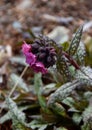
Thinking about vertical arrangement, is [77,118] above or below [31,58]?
below

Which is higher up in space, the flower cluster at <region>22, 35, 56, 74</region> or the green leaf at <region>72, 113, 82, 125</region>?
the flower cluster at <region>22, 35, 56, 74</region>

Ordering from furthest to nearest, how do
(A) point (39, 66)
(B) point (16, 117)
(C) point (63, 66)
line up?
(B) point (16, 117), (C) point (63, 66), (A) point (39, 66)

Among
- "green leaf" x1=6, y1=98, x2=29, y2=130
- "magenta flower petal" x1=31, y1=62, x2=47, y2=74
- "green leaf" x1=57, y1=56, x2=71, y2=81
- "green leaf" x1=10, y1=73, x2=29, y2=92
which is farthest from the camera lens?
"green leaf" x1=10, y1=73, x2=29, y2=92

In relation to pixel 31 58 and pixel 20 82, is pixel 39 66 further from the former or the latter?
pixel 20 82

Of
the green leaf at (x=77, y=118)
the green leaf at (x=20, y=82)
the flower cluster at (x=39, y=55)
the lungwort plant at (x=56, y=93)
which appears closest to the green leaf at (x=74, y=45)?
the lungwort plant at (x=56, y=93)

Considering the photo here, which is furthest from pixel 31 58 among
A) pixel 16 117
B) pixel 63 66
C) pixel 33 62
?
pixel 16 117

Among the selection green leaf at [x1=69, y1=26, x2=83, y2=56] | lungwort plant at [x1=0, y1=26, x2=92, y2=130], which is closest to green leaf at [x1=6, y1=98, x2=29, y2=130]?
lungwort plant at [x1=0, y1=26, x2=92, y2=130]

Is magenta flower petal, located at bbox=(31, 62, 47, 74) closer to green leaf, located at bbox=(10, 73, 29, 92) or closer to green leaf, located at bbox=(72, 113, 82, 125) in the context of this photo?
green leaf, located at bbox=(72, 113, 82, 125)

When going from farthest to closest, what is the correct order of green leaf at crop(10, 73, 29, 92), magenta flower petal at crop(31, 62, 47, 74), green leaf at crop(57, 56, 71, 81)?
1. green leaf at crop(10, 73, 29, 92)
2. green leaf at crop(57, 56, 71, 81)
3. magenta flower petal at crop(31, 62, 47, 74)

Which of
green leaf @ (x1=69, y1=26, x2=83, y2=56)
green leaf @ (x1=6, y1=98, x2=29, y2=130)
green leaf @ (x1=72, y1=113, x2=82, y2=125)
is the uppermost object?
green leaf @ (x1=69, y1=26, x2=83, y2=56)
